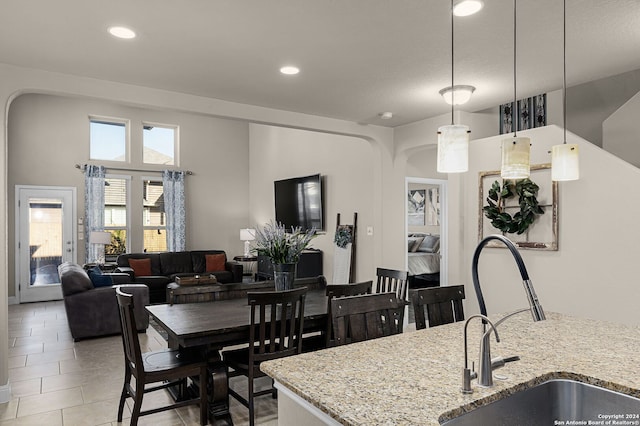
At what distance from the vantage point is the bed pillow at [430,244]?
816cm

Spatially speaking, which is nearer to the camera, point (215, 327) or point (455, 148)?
point (455, 148)

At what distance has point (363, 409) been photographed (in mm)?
1137

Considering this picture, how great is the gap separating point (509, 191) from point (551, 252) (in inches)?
26.9

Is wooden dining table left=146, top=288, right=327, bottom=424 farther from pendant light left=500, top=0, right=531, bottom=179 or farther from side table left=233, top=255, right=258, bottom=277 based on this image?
side table left=233, top=255, right=258, bottom=277

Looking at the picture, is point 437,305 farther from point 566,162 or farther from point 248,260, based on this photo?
point 248,260

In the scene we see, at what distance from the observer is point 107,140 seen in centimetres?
848

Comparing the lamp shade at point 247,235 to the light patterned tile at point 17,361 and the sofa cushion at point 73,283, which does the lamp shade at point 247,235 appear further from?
the light patterned tile at point 17,361

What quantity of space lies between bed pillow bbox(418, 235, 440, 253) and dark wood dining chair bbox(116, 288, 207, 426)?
19.3 ft

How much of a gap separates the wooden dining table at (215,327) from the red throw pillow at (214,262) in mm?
5139

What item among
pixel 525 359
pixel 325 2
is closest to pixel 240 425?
pixel 525 359

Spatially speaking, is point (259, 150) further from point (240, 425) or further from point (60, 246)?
point (240, 425)

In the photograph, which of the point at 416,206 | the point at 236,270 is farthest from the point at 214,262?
the point at 416,206

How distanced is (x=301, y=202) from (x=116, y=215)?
3762 mm

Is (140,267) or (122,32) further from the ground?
(122,32)
